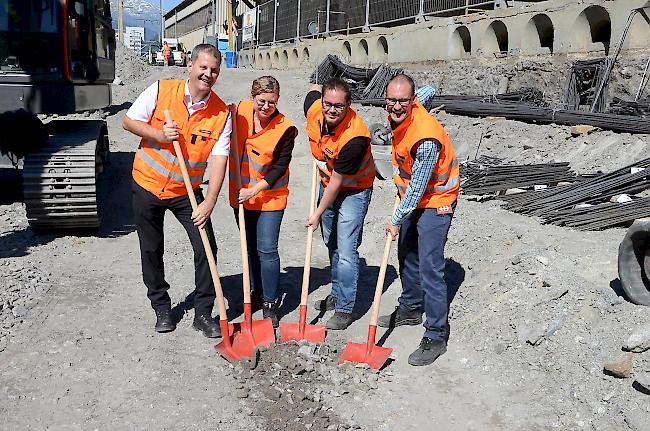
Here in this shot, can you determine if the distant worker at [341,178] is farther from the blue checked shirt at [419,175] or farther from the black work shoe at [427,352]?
the black work shoe at [427,352]

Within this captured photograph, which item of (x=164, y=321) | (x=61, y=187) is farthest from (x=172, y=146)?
(x=61, y=187)

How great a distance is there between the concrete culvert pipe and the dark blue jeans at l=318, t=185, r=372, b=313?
181 centimetres

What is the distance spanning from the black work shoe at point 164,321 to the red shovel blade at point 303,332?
2.70ft

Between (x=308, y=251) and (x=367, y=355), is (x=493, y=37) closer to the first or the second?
(x=308, y=251)

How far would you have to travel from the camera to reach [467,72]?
13625 mm

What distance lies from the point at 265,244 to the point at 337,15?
20112 mm

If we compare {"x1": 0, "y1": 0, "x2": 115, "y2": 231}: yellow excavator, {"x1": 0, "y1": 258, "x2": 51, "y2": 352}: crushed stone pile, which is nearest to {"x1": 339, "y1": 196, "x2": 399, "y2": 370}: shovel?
{"x1": 0, "y1": 258, "x2": 51, "y2": 352}: crushed stone pile

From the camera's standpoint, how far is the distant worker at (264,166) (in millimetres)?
4641

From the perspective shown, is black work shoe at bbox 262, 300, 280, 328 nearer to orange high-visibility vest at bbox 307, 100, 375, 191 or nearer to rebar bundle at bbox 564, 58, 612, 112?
orange high-visibility vest at bbox 307, 100, 375, 191

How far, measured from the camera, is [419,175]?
4188mm

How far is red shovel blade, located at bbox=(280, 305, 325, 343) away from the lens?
469 centimetres

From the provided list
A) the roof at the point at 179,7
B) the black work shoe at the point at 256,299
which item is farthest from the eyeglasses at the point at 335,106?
the roof at the point at 179,7

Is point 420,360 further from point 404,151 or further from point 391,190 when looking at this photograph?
point 391,190

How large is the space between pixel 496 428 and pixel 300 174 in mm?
8172
